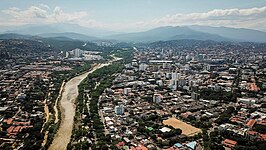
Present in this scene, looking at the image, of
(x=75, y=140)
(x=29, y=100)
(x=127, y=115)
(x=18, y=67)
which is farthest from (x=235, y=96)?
(x=18, y=67)

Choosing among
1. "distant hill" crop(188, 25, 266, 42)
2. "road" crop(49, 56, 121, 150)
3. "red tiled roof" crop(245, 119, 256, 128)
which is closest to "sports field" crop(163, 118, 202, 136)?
"red tiled roof" crop(245, 119, 256, 128)

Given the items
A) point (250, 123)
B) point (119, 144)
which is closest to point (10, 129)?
point (119, 144)

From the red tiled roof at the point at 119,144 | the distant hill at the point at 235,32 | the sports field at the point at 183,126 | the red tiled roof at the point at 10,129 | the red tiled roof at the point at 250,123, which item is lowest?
the red tiled roof at the point at 10,129

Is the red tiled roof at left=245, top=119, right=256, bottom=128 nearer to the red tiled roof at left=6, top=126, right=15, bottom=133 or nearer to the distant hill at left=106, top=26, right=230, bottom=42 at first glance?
the red tiled roof at left=6, top=126, right=15, bottom=133

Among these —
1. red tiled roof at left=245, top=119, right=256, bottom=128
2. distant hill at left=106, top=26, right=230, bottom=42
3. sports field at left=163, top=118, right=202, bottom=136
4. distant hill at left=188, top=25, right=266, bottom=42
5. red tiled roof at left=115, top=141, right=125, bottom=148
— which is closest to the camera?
red tiled roof at left=115, top=141, right=125, bottom=148

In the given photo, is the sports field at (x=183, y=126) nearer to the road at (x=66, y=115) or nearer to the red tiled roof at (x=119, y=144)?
the red tiled roof at (x=119, y=144)

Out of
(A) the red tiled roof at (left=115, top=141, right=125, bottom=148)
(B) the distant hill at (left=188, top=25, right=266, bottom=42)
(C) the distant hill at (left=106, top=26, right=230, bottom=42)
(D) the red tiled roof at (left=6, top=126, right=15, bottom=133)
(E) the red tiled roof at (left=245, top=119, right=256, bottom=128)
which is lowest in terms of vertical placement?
(D) the red tiled roof at (left=6, top=126, right=15, bottom=133)

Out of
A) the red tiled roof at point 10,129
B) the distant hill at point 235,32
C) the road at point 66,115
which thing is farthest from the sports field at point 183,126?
the distant hill at point 235,32

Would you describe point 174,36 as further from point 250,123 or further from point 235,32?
point 250,123
